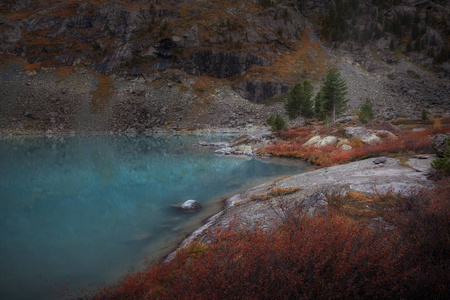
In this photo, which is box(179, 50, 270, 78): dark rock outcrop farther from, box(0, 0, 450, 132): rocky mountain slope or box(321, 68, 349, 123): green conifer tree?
box(321, 68, 349, 123): green conifer tree

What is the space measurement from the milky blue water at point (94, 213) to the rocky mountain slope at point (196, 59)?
5287cm

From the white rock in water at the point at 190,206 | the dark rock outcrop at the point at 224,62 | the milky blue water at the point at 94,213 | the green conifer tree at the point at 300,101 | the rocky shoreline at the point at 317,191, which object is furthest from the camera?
the dark rock outcrop at the point at 224,62

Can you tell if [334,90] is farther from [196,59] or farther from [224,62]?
[196,59]

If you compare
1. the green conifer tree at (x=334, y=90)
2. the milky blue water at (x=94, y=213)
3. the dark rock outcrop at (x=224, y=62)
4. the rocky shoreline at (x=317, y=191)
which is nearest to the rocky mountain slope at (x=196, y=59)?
the dark rock outcrop at (x=224, y=62)

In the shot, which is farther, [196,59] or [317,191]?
[196,59]

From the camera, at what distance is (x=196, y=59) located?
97.9 meters

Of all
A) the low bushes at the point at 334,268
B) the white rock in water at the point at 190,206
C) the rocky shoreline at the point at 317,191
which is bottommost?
the white rock in water at the point at 190,206

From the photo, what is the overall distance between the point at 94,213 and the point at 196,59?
318 ft

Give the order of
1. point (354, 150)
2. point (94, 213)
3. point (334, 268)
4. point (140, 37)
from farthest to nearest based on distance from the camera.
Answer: point (140, 37)
point (354, 150)
point (94, 213)
point (334, 268)

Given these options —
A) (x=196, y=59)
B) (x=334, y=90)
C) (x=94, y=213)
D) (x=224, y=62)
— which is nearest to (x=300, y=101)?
(x=334, y=90)

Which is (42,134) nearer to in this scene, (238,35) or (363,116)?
(363,116)

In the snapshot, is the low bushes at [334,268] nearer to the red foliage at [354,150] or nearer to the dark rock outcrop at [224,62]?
the red foliage at [354,150]

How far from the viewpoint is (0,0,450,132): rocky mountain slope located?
2847 inches

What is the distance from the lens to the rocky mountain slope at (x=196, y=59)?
72.3m
